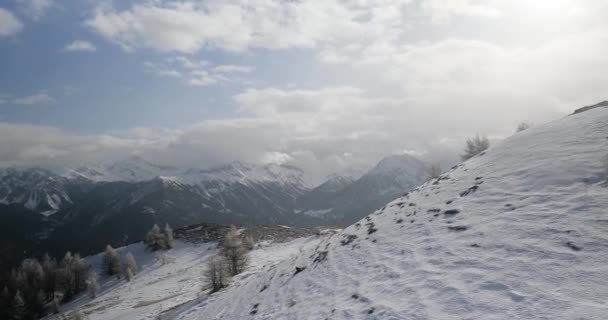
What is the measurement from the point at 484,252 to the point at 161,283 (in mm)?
65797

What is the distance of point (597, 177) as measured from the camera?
51.9ft

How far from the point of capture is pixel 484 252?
13.3 meters

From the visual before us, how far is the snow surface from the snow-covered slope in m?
14.3

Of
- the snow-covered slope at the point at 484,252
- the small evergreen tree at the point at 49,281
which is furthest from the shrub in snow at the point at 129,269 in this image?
the snow-covered slope at the point at 484,252

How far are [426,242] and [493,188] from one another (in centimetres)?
662

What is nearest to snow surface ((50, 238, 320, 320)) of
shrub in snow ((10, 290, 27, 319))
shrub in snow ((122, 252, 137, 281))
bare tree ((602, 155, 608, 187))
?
shrub in snow ((122, 252, 137, 281))

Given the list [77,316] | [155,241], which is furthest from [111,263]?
[77,316]

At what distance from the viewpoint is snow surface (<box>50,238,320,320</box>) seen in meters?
42.8

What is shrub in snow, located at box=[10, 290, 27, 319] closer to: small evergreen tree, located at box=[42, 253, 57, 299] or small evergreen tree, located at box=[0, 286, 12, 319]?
small evergreen tree, located at box=[0, 286, 12, 319]

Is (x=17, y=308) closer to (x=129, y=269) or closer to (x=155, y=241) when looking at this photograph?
(x=129, y=269)

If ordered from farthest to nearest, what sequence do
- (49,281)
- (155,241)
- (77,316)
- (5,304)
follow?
(155,241)
(49,281)
(5,304)
(77,316)

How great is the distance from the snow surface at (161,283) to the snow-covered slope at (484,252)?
46.9ft

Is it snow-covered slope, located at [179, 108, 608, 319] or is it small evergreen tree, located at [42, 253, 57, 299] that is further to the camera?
small evergreen tree, located at [42, 253, 57, 299]

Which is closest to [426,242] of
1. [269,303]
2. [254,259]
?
[269,303]
